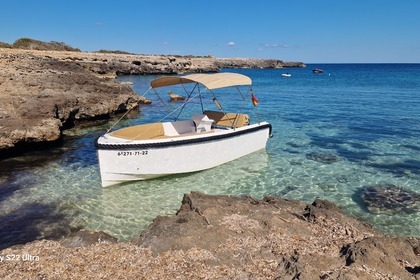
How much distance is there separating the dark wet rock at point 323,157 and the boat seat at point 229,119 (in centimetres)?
351

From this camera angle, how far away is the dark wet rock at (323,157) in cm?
1507

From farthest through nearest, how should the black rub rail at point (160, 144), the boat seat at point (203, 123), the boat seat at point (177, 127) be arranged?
the boat seat at point (203, 123) → the boat seat at point (177, 127) → the black rub rail at point (160, 144)

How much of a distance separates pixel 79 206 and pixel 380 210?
372 inches

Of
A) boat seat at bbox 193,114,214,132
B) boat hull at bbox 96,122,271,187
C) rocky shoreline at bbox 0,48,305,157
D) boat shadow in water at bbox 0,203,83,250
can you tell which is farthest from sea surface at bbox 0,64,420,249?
boat seat at bbox 193,114,214,132

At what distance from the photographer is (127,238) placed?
27.7 feet

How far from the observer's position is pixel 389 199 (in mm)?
10906

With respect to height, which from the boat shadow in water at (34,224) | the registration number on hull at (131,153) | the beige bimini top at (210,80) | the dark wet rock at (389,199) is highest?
the beige bimini top at (210,80)

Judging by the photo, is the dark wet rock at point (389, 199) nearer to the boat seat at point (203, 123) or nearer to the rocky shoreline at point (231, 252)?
the rocky shoreline at point (231, 252)

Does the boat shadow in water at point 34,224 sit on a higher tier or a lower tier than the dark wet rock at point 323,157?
higher

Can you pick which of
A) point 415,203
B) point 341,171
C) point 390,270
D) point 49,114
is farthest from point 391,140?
point 49,114

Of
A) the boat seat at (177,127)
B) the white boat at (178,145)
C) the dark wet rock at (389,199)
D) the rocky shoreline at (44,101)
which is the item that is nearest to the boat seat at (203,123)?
the white boat at (178,145)

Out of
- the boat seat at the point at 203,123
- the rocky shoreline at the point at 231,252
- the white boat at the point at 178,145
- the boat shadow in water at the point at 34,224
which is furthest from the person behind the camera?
the boat seat at the point at 203,123

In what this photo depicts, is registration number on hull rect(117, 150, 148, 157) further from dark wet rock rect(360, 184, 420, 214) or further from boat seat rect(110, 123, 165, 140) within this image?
dark wet rock rect(360, 184, 420, 214)

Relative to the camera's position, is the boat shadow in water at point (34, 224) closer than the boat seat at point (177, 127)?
Yes
